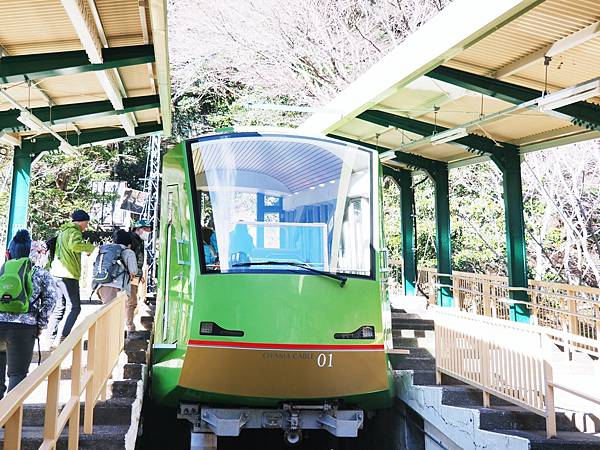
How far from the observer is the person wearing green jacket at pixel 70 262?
6367 millimetres

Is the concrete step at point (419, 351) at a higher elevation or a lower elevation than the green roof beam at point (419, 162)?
lower

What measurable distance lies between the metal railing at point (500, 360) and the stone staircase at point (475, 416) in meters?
0.15

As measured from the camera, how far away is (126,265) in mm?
7078

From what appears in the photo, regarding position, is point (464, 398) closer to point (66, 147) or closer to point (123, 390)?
point (123, 390)

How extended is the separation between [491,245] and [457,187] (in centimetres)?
225

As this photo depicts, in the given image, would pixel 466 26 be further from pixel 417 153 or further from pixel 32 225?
pixel 32 225

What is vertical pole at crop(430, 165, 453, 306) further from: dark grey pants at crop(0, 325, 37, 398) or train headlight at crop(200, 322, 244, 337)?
dark grey pants at crop(0, 325, 37, 398)

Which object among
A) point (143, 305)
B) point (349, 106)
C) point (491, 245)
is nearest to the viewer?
point (349, 106)

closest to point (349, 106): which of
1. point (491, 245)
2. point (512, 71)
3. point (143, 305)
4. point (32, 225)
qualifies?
point (512, 71)

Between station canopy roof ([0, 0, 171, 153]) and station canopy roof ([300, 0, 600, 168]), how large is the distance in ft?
8.00

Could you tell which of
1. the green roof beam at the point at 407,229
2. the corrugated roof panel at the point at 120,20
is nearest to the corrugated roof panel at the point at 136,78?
the corrugated roof panel at the point at 120,20

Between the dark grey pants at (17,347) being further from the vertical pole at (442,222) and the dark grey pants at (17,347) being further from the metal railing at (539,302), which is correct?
the vertical pole at (442,222)

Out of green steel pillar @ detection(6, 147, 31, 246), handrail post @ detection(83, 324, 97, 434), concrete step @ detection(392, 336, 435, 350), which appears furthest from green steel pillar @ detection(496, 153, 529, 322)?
green steel pillar @ detection(6, 147, 31, 246)

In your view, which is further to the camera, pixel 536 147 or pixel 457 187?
pixel 457 187
